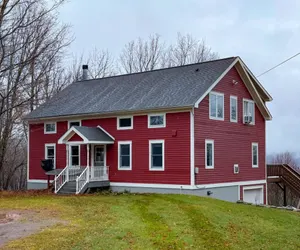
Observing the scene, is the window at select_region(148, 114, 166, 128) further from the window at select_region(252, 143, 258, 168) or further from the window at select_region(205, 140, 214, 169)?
the window at select_region(252, 143, 258, 168)

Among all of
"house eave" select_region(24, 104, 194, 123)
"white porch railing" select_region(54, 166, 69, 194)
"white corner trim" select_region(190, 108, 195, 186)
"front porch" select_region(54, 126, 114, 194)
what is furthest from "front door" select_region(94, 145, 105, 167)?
"white corner trim" select_region(190, 108, 195, 186)

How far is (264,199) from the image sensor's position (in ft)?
80.4

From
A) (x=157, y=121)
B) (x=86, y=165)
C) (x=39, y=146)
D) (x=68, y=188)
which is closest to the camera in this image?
(x=157, y=121)

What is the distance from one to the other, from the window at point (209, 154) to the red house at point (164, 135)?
5 cm

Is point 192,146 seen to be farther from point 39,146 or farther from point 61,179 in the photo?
point 39,146

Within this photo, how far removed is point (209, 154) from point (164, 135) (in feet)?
7.81

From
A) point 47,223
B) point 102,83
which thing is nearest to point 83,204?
point 47,223

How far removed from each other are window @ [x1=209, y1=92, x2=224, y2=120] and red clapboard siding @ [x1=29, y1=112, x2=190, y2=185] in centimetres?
191

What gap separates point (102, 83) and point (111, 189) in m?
7.75

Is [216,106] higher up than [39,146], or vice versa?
[216,106]

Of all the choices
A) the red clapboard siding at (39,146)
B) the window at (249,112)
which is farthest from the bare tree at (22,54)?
the window at (249,112)

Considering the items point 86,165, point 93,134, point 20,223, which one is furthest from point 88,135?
point 20,223

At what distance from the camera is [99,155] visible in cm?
2208

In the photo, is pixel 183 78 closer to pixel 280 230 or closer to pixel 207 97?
pixel 207 97
